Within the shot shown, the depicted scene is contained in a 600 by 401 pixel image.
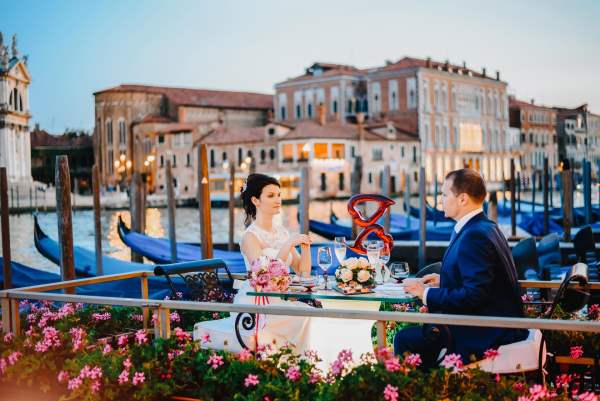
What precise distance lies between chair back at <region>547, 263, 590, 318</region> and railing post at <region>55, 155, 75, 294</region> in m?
4.25

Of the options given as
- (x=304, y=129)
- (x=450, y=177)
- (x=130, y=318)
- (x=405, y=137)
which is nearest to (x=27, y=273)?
(x=130, y=318)

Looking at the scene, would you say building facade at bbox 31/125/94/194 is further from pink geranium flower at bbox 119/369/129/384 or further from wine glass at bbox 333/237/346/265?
pink geranium flower at bbox 119/369/129/384

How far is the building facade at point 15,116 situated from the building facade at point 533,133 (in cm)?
3270

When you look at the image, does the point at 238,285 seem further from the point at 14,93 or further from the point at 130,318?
the point at 14,93

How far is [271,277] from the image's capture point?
3.30 metres

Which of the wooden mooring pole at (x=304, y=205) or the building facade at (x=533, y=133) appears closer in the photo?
the wooden mooring pole at (x=304, y=205)

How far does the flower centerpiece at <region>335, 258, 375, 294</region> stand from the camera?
→ 10.6 ft

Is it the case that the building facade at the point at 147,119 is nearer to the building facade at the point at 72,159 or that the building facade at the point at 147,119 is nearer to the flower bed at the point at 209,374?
the building facade at the point at 72,159

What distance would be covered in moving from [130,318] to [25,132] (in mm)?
50174

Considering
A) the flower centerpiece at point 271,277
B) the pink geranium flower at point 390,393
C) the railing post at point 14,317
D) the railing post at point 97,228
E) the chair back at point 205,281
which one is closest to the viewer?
the pink geranium flower at point 390,393

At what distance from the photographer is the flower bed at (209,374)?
2.62 meters

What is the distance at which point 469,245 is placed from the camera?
2793 mm

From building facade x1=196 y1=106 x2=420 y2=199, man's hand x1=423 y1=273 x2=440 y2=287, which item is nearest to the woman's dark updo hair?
man's hand x1=423 y1=273 x2=440 y2=287

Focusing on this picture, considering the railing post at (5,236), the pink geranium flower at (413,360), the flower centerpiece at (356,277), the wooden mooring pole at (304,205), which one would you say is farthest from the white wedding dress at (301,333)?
the wooden mooring pole at (304,205)
